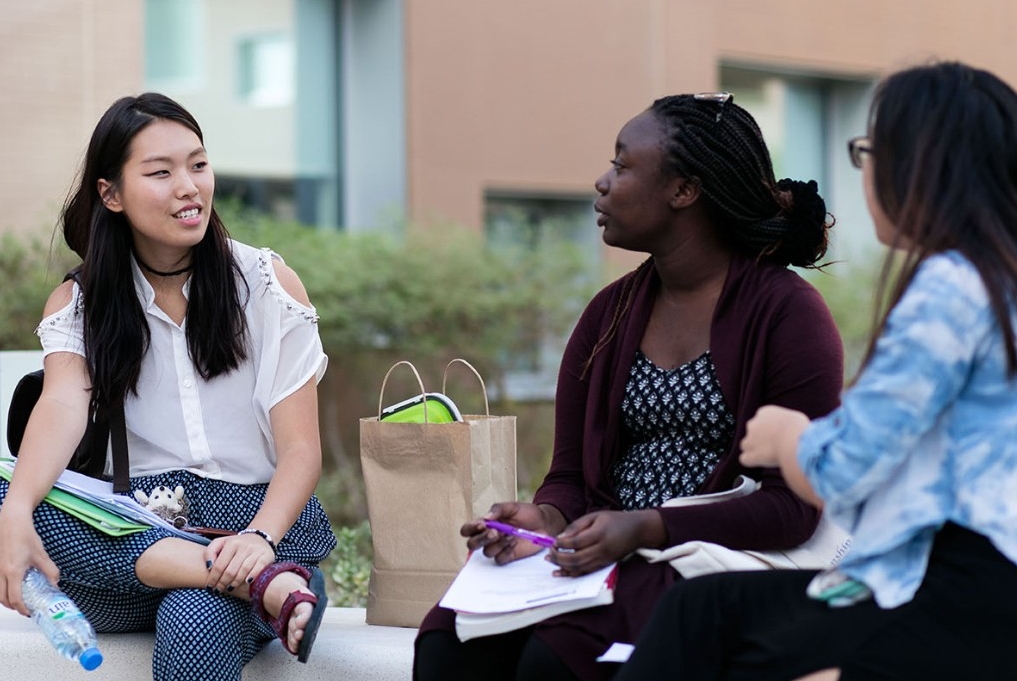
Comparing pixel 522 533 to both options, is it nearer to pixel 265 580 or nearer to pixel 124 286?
pixel 265 580

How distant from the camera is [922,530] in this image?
7.07ft

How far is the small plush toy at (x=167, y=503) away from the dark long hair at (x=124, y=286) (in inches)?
9.4

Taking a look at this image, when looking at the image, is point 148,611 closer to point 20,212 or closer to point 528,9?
point 20,212

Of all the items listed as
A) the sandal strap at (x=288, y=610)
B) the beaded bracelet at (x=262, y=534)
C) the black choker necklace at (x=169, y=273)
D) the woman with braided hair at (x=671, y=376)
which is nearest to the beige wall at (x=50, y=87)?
the black choker necklace at (x=169, y=273)

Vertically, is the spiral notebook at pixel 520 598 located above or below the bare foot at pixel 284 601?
above

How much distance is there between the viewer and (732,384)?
2.76m

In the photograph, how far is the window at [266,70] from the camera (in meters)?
9.53

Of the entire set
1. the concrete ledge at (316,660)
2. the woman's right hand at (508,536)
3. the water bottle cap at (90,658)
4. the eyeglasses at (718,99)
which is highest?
the eyeglasses at (718,99)

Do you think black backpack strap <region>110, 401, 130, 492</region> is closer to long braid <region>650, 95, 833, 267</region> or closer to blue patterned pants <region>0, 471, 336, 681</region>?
blue patterned pants <region>0, 471, 336, 681</region>

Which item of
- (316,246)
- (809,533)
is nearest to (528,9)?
(316,246)

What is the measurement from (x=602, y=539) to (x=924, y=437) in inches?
26.2

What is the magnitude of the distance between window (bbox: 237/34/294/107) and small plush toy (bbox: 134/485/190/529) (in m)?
6.65

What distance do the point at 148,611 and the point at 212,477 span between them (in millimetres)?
341

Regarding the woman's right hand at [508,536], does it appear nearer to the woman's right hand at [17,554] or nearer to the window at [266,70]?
the woman's right hand at [17,554]
